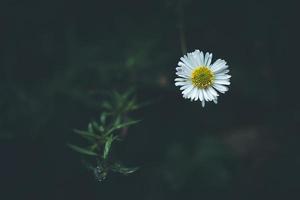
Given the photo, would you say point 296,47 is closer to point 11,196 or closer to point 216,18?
point 216,18

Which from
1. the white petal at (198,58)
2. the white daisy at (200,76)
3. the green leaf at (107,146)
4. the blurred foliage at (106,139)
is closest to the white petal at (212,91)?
the white daisy at (200,76)

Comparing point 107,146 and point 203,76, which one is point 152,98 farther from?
point 107,146

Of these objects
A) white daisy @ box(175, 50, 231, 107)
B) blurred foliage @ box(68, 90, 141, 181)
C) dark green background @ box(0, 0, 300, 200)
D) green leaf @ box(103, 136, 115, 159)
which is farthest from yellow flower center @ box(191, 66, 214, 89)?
dark green background @ box(0, 0, 300, 200)

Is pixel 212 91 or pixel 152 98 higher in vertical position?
pixel 152 98

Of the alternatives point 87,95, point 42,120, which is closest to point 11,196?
point 42,120

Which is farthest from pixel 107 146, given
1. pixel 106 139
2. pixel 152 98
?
pixel 152 98

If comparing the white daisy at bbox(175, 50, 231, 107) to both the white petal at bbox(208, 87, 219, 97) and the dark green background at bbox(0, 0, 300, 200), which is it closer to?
the white petal at bbox(208, 87, 219, 97)

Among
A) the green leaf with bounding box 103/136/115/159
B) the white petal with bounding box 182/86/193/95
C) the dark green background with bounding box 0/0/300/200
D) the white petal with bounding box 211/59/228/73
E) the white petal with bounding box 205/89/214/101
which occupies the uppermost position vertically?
the dark green background with bounding box 0/0/300/200
